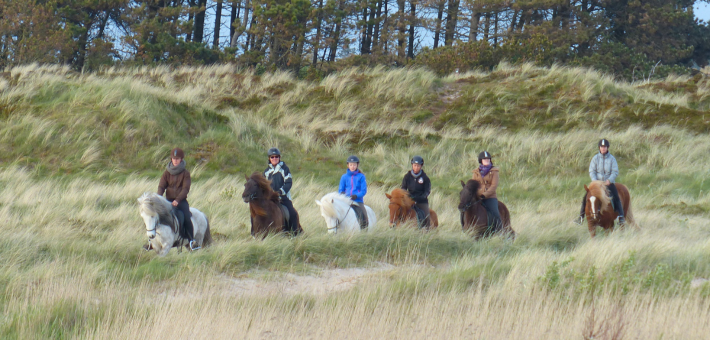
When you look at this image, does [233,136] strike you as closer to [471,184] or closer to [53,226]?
[53,226]

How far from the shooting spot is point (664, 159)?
1873 cm

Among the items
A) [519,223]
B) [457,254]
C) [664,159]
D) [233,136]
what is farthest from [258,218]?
[664,159]

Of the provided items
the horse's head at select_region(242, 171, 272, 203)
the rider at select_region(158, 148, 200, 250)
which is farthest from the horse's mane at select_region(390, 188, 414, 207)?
the rider at select_region(158, 148, 200, 250)

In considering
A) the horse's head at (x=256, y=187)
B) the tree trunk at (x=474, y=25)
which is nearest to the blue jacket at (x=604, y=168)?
the horse's head at (x=256, y=187)

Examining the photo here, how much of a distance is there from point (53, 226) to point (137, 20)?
19945 millimetres

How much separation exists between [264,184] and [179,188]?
117cm

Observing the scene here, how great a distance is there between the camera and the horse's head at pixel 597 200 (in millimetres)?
10945

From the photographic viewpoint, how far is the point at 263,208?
9289 millimetres

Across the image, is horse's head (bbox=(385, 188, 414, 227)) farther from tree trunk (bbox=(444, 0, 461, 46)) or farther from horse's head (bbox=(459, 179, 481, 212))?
tree trunk (bbox=(444, 0, 461, 46))

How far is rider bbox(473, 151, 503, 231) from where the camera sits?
10367mm

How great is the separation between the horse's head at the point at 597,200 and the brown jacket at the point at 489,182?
1.79 meters

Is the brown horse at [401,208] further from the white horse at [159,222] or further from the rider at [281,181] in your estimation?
the white horse at [159,222]

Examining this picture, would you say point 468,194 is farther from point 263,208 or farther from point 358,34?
point 358,34

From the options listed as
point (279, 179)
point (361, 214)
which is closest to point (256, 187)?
point (279, 179)
